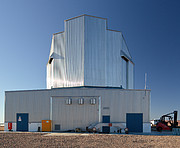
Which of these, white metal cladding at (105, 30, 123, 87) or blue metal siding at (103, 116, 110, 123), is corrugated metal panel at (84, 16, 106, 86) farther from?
blue metal siding at (103, 116, 110, 123)

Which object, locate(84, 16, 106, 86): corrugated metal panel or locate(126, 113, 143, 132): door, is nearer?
locate(126, 113, 143, 132): door

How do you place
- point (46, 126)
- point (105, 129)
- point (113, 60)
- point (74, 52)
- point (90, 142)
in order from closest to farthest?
point (90, 142) → point (105, 129) → point (46, 126) → point (74, 52) → point (113, 60)

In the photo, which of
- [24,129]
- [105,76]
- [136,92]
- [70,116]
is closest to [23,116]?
[24,129]

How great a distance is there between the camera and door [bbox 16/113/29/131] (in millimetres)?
27239

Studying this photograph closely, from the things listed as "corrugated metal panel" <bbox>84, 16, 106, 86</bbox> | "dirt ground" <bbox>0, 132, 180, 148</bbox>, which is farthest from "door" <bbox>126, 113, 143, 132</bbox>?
"dirt ground" <bbox>0, 132, 180, 148</bbox>

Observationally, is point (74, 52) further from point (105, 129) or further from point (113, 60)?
point (105, 129)

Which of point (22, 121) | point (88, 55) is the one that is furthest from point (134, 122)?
point (22, 121)

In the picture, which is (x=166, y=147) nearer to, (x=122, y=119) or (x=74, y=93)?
(x=122, y=119)

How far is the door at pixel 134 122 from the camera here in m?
26.0

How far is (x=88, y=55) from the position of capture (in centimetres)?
3036

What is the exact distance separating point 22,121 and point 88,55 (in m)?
12.3

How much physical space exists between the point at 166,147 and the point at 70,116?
13367 mm

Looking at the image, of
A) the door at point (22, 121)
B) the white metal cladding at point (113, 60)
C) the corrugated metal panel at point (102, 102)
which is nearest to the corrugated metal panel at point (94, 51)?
the white metal cladding at point (113, 60)

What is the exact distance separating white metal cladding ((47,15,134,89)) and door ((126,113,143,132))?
6.29 m
